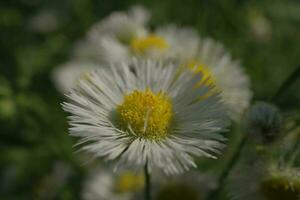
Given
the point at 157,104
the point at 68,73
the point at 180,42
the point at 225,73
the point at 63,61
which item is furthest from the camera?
the point at 63,61

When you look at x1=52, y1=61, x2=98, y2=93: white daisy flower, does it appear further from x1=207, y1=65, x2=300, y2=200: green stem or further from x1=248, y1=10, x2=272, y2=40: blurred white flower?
x1=207, y1=65, x2=300, y2=200: green stem

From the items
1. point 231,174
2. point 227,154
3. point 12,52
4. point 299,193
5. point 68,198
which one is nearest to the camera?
point 299,193

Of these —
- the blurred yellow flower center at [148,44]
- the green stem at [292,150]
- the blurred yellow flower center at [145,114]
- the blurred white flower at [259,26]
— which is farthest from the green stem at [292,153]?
the blurred white flower at [259,26]

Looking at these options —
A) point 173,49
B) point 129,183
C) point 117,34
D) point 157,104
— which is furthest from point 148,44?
point 157,104

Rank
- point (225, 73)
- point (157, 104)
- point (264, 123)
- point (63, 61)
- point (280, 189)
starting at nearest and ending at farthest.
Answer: point (264, 123) → point (280, 189) → point (157, 104) → point (225, 73) → point (63, 61)

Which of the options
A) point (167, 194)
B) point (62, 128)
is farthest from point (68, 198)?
point (62, 128)

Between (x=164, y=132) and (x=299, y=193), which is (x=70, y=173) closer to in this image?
(x=164, y=132)

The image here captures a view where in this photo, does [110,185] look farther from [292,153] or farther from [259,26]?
[259,26]

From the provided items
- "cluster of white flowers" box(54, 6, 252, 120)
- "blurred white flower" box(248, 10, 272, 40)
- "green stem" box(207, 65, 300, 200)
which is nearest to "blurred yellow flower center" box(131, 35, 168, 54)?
"cluster of white flowers" box(54, 6, 252, 120)
